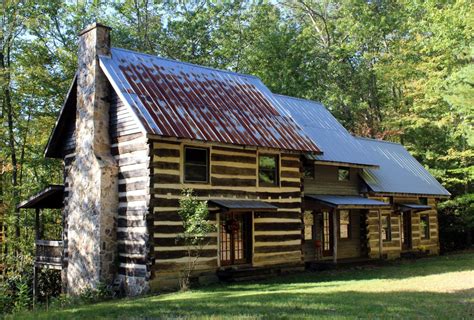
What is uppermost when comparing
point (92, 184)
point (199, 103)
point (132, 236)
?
point (199, 103)

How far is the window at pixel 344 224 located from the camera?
25.5 meters

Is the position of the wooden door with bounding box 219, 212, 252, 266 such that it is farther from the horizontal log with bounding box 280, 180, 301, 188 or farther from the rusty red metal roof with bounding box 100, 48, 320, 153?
the rusty red metal roof with bounding box 100, 48, 320, 153

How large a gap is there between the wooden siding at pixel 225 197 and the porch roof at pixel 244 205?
1.13 ft

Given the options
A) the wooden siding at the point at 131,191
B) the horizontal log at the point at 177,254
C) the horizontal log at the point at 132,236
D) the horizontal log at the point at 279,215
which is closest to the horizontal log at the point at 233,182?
the horizontal log at the point at 279,215

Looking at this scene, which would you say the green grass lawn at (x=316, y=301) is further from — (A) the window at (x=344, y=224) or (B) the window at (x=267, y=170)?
(A) the window at (x=344, y=224)

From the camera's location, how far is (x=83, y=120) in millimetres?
19203

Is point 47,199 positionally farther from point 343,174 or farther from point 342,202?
point 343,174

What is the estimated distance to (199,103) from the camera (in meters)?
19.6

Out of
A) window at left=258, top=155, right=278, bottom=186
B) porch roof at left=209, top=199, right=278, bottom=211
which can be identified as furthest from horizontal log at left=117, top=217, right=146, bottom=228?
window at left=258, top=155, right=278, bottom=186

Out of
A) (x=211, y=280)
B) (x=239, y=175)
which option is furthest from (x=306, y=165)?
(x=211, y=280)

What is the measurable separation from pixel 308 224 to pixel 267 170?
15.3 ft

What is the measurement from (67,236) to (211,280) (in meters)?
5.86

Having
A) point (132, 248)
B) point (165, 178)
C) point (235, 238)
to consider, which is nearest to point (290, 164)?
point (235, 238)

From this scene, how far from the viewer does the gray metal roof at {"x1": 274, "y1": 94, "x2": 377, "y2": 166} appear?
24.3 m
